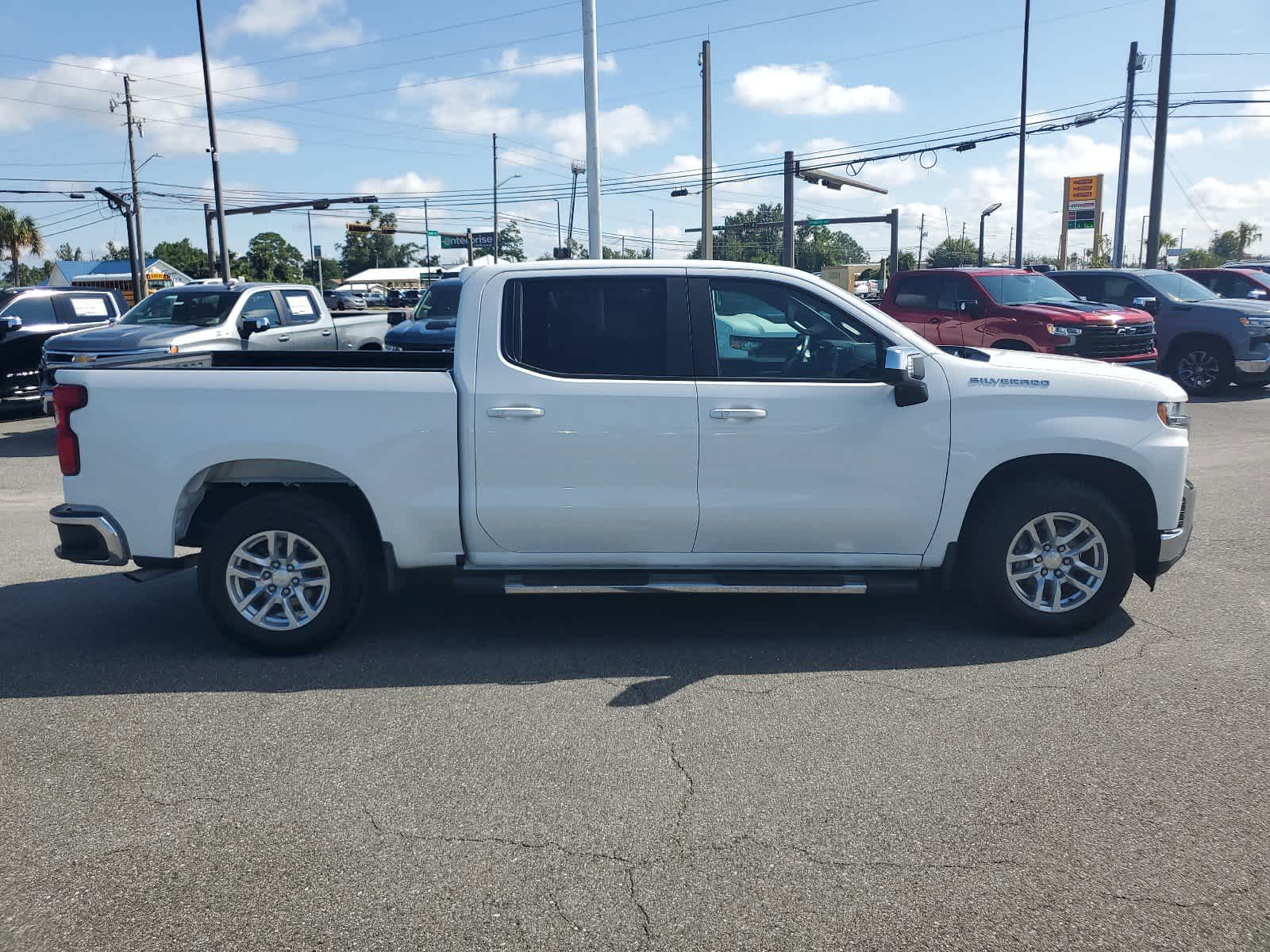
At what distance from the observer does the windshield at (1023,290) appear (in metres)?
15.1

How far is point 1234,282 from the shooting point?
20375mm

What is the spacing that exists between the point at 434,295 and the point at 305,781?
44.3ft

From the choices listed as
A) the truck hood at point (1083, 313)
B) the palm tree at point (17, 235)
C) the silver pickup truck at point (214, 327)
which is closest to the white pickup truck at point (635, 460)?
the silver pickup truck at point (214, 327)

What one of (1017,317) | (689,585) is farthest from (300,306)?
(689,585)

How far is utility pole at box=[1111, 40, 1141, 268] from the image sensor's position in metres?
33.6

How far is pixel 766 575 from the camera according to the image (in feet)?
17.5

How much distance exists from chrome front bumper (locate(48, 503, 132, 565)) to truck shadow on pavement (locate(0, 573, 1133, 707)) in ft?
1.79

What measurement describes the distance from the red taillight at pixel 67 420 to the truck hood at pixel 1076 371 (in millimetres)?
4440

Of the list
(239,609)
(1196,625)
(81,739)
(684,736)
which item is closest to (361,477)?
(239,609)

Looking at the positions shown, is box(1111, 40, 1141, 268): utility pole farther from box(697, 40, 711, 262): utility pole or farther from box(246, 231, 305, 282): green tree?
box(246, 231, 305, 282): green tree

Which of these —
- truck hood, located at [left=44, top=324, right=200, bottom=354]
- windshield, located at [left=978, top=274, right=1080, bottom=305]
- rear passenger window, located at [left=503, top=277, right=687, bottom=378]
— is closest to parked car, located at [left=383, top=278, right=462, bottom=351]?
truck hood, located at [left=44, top=324, right=200, bottom=354]

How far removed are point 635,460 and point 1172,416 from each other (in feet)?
9.21

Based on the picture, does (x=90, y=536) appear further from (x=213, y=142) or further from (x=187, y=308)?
(x=213, y=142)

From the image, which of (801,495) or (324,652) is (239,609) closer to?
(324,652)
